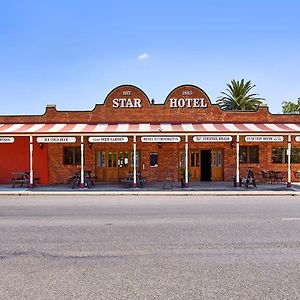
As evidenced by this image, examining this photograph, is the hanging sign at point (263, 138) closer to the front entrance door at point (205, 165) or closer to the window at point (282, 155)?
the window at point (282, 155)

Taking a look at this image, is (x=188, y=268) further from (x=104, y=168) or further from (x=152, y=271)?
(x=104, y=168)

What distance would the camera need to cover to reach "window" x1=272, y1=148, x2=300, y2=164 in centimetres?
2069

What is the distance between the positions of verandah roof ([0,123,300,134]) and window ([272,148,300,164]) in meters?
1.66

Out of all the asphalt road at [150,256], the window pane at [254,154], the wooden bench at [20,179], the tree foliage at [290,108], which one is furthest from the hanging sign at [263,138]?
the tree foliage at [290,108]

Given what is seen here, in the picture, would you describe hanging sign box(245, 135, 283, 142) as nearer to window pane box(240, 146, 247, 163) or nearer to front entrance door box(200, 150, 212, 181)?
window pane box(240, 146, 247, 163)

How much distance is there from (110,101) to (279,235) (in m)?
15.8

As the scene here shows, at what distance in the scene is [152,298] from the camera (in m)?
3.92

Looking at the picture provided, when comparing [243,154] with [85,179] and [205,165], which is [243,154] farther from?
[85,179]

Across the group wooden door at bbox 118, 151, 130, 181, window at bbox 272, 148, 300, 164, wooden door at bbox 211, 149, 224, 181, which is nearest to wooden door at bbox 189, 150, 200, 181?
wooden door at bbox 211, 149, 224, 181

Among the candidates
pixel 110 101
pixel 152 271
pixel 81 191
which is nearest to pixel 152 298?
pixel 152 271

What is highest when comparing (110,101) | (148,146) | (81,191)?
(110,101)

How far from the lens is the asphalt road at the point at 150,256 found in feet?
13.7

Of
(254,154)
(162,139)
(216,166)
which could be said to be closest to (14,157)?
(162,139)

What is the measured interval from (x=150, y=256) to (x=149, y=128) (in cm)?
1339
